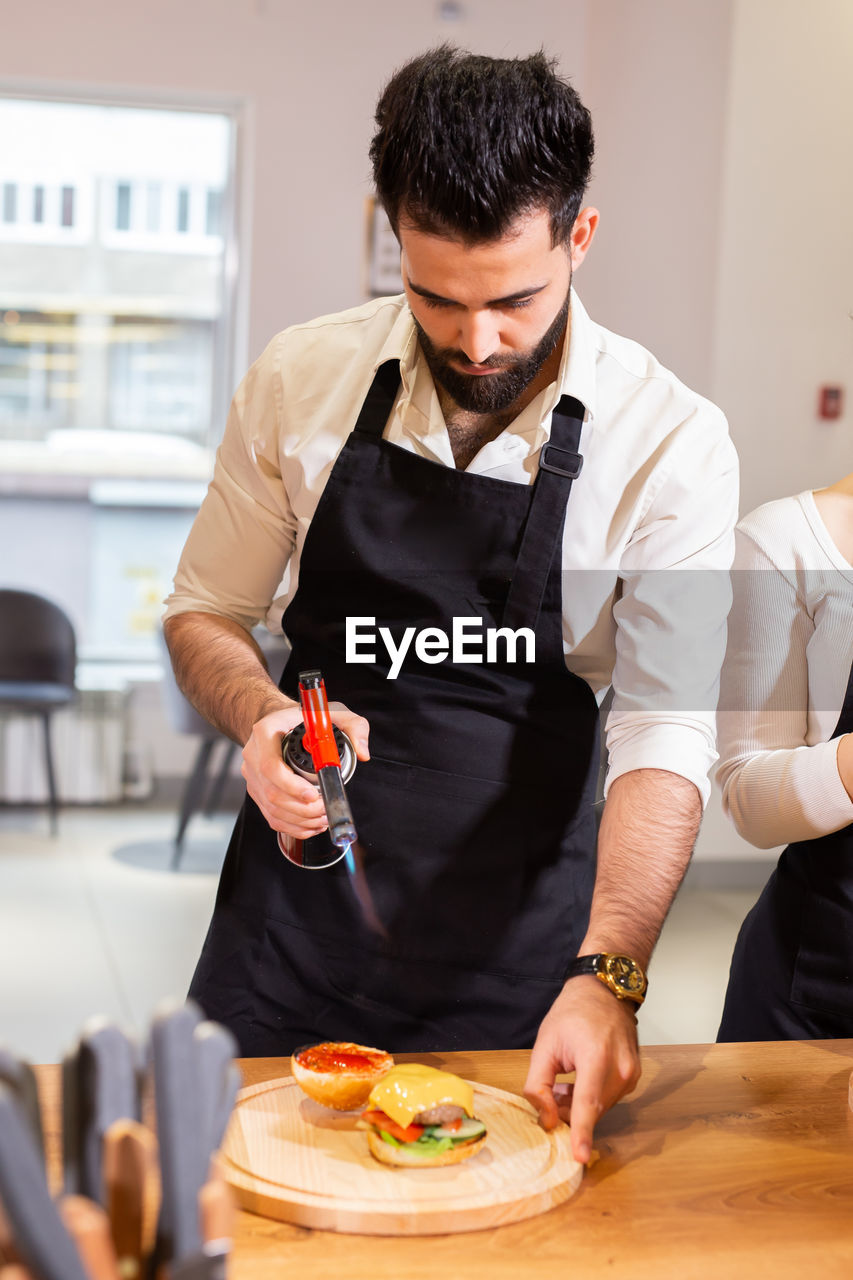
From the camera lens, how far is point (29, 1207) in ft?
1.73

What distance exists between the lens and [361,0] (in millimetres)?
5559

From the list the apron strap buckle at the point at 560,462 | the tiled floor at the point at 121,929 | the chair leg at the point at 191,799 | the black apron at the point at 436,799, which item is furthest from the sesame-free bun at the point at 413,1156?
the chair leg at the point at 191,799

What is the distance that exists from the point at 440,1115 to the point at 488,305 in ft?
2.58

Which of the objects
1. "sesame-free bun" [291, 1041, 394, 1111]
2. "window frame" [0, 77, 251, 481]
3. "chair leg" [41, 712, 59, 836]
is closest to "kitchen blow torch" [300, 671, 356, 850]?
"sesame-free bun" [291, 1041, 394, 1111]

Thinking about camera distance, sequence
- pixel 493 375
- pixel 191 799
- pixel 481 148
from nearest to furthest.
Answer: pixel 481 148, pixel 493 375, pixel 191 799

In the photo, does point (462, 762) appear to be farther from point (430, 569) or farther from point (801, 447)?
point (801, 447)

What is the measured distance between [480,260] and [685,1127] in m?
→ 0.83

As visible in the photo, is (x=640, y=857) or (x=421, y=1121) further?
(x=640, y=857)

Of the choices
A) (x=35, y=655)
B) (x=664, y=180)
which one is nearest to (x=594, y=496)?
(x=664, y=180)

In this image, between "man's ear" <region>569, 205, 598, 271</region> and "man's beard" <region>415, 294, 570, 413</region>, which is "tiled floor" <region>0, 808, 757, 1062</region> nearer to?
"man's beard" <region>415, 294, 570, 413</region>

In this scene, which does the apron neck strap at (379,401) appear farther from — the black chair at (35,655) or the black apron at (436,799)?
the black chair at (35,655)

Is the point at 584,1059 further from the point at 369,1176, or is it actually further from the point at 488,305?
the point at 488,305

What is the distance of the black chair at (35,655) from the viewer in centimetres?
555

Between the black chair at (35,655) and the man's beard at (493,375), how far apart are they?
437cm
